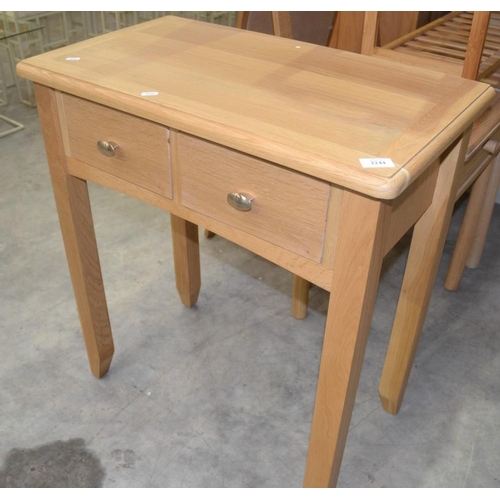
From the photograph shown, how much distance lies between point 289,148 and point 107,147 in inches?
17.1

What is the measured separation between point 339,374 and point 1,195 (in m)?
1.83

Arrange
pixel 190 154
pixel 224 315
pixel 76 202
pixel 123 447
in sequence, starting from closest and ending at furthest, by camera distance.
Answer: pixel 190 154, pixel 76 202, pixel 123 447, pixel 224 315

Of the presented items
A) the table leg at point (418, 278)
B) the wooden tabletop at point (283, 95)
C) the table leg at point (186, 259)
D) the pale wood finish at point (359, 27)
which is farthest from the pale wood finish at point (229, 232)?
the pale wood finish at point (359, 27)

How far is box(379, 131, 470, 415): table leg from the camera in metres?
1.17

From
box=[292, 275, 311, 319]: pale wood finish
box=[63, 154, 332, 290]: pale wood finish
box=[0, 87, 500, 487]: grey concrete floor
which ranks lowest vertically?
box=[0, 87, 500, 487]: grey concrete floor

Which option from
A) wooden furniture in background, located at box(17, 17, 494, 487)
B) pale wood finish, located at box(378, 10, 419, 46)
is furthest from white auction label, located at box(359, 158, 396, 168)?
pale wood finish, located at box(378, 10, 419, 46)

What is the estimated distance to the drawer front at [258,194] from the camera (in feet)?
3.17

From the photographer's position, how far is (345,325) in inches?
40.8

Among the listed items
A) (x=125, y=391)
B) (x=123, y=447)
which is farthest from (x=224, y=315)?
(x=123, y=447)

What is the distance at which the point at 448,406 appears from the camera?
162cm

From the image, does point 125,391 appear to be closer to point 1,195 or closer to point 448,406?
point 448,406

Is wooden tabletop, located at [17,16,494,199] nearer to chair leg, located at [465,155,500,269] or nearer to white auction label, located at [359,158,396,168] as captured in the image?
white auction label, located at [359,158,396,168]

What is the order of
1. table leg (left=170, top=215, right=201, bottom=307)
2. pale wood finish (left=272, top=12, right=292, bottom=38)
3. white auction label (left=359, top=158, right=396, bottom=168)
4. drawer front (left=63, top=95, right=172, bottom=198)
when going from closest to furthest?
white auction label (left=359, top=158, right=396, bottom=168) < drawer front (left=63, top=95, right=172, bottom=198) < table leg (left=170, top=215, right=201, bottom=307) < pale wood finish (left=272, top=12, right=292, bottom=38)

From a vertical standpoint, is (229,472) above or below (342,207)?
below
